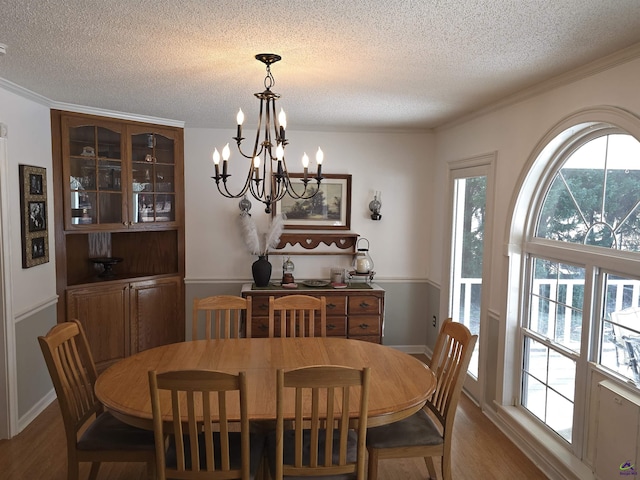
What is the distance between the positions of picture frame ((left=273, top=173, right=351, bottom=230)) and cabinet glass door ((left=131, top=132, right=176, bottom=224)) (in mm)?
1038

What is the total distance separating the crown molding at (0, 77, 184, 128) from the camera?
3166 mm

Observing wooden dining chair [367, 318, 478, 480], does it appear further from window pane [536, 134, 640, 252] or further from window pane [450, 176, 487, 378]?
window pane [450, 176, 487, 378]

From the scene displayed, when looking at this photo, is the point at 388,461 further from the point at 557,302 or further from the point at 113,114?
the point at 113,114

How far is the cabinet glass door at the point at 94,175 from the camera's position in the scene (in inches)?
155

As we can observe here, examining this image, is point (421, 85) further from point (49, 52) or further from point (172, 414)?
point (172, 414)

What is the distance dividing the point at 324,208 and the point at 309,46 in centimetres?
258

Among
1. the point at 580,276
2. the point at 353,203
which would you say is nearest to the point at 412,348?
the point at 353,203

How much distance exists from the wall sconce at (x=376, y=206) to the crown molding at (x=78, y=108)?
202 cm

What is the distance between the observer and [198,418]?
75.9 inches

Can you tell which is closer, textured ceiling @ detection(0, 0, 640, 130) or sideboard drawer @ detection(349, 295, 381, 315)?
textured ceiling @ detection(0, 0, 640, 130)

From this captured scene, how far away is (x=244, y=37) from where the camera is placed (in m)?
2.18

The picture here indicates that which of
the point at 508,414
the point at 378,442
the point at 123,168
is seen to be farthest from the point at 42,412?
the point at 508,414

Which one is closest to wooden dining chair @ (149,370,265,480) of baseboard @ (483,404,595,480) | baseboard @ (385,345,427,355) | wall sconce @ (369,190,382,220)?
baseboard @ (483,404,595,480)

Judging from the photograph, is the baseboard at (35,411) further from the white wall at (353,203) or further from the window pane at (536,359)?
the window pane at (536,359)
